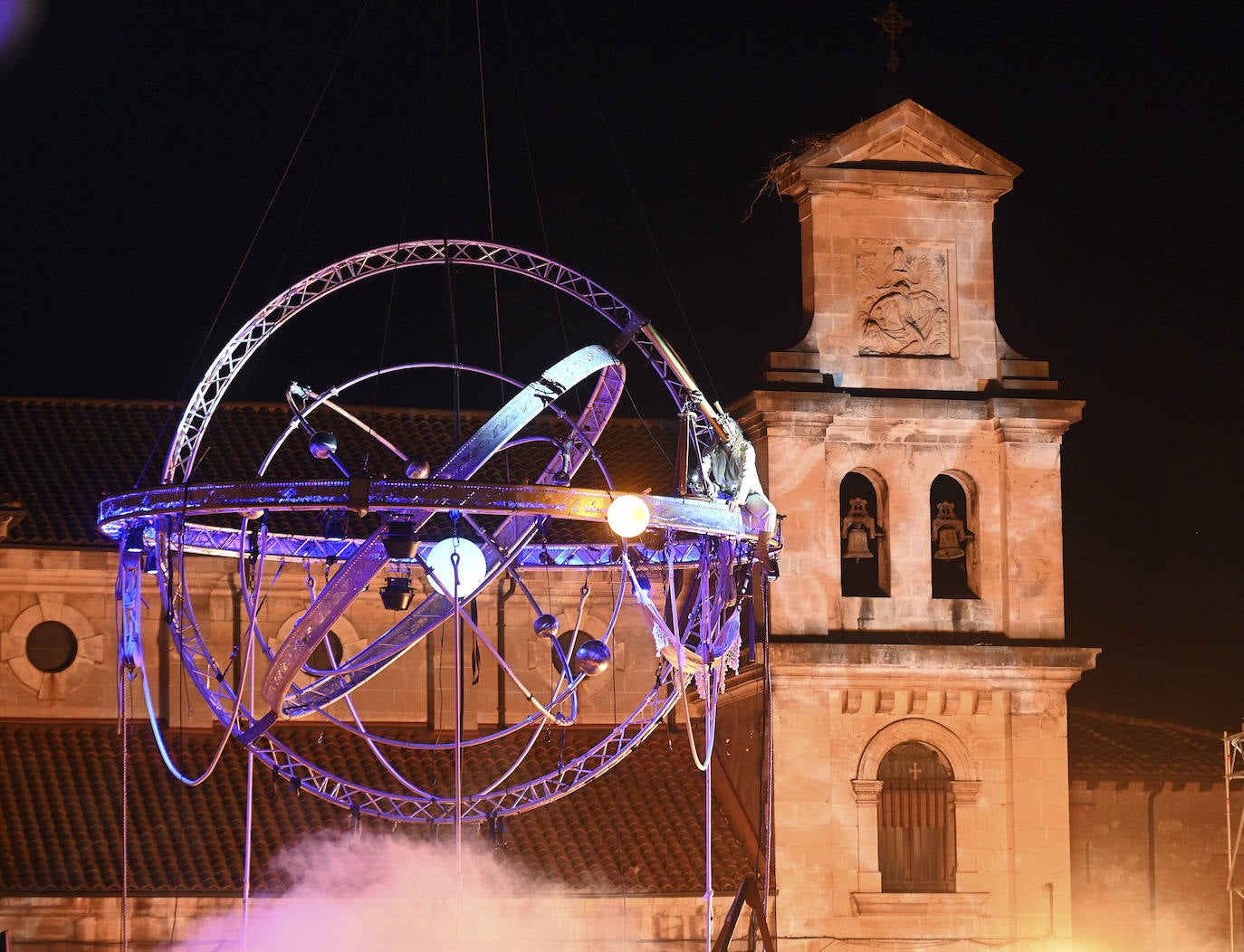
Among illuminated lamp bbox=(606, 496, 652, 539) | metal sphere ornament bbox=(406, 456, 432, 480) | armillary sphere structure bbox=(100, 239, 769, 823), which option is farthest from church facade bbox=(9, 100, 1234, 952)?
illuminated lamp bbox=(606, 496, 652, 539)

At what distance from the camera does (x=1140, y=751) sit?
112ft

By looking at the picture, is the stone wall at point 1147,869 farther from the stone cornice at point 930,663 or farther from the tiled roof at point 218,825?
the tiled roof at point 218,825

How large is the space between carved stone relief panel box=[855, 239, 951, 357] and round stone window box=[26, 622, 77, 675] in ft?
40.1

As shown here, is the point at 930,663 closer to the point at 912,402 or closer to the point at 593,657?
the point at 912,402

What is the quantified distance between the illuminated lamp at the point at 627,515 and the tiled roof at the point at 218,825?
911cm

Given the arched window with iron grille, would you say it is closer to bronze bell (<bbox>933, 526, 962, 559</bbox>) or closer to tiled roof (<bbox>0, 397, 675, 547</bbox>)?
bronze bell (<bbox>933, 526, 962, 559</bbox>)

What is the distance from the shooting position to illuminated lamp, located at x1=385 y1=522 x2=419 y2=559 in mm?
21453

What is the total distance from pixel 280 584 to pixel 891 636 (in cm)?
892

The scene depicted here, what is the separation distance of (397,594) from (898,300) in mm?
11805

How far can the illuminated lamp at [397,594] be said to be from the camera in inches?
943

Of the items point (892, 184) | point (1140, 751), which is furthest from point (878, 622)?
point (892, 184)

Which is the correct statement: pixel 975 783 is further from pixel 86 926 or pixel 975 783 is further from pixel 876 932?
pixel 86 926

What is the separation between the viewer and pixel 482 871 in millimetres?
30828


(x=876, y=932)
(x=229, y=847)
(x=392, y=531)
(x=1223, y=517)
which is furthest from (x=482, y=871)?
(x=1223, y=517)
